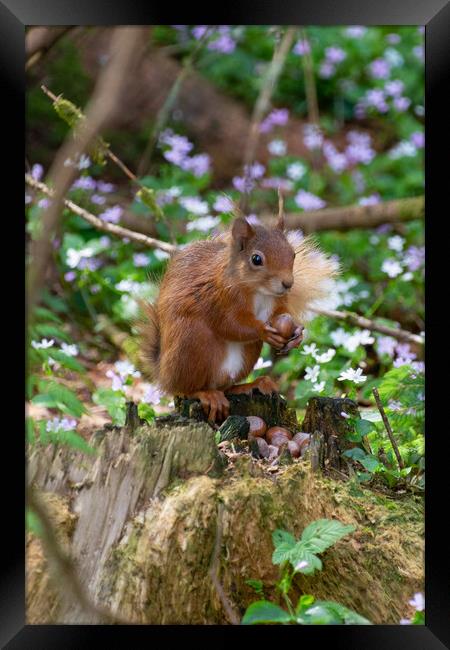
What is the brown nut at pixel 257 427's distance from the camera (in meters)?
2.27

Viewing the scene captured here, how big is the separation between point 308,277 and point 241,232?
276 mm

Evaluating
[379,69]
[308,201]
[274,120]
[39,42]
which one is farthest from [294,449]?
[379,69]

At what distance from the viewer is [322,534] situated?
6.30ft

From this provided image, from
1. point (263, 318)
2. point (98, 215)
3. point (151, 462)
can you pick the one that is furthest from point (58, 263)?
point (151, 462)

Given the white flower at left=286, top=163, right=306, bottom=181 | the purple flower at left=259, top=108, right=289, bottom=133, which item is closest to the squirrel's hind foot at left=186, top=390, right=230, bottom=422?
the white flower at left=286, top=163, right=306, bottom=181

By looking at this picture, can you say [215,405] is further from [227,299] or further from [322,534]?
[322,534]

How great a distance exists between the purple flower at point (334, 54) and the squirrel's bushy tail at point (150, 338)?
347cm

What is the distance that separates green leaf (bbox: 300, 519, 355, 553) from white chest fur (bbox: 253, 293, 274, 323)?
0.62m

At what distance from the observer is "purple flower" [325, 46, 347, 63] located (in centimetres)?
557

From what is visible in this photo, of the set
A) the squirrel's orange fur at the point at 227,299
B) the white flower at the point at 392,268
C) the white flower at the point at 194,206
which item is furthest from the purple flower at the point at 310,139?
the squirrel's orange fur at the point at 227,299

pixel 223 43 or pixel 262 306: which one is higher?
pixel 223 43

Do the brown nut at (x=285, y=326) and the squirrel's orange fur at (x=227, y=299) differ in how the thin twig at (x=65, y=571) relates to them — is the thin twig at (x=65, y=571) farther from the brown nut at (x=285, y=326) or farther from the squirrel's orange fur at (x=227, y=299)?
the brown nut at (x=285, y=326)

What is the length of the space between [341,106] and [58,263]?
8.91ft

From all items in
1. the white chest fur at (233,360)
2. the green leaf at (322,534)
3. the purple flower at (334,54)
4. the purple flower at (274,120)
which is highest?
the purple flower at (334,54)
